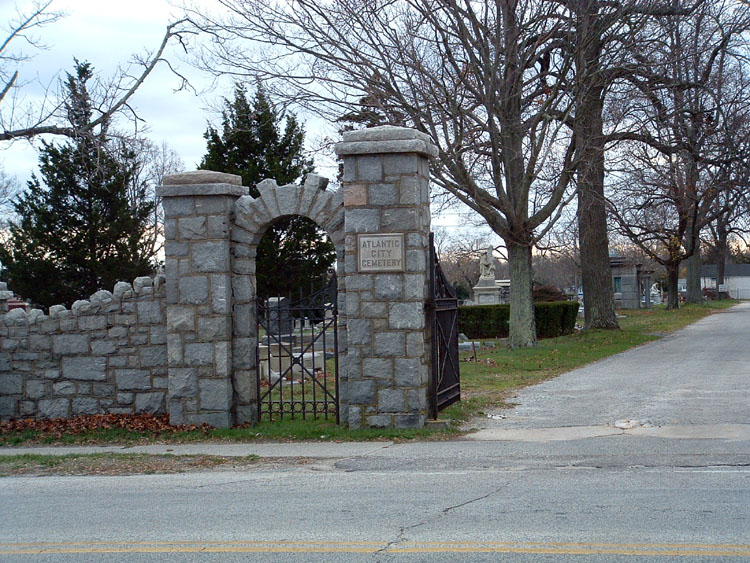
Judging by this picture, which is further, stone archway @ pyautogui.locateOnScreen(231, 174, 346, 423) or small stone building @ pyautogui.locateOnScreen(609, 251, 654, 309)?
small stone building @ pyautogui.locateOnScreen(609, 251, 654, 309)

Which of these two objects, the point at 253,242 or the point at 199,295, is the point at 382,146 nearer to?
the point at 253,242

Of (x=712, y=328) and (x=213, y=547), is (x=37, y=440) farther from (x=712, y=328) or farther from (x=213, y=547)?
(x=712, y=328)

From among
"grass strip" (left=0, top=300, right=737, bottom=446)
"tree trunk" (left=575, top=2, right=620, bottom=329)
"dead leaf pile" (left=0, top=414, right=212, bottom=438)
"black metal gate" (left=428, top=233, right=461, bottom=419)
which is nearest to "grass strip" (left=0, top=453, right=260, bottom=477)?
"grass strip" (left=0, top=300, right=737, bottom=446)

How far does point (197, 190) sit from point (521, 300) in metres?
14.0

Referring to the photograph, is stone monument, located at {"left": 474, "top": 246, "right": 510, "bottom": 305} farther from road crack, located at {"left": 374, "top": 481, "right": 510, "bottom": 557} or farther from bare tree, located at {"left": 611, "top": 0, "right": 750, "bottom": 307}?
road crack, located at {"left": 374, "top": 481, "right": 510, "bottom": 557}

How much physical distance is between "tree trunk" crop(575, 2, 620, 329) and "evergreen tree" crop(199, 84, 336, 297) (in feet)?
36.4

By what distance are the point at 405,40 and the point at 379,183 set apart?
10480 mm

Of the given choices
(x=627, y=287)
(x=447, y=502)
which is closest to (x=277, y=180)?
(x=447, y=502)

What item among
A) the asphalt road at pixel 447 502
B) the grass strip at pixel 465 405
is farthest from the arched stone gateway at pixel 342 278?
the asphalt road at pixel 447 502

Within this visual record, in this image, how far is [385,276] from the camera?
10.1 metres

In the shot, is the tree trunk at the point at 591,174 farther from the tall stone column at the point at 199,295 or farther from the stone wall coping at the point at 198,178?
the tall stone column at the point at 199,295

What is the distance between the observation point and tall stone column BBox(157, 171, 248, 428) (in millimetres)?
10750

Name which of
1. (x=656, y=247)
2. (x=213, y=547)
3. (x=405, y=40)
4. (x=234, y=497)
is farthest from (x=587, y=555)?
(x=656, y=247)

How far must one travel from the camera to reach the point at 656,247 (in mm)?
86375
